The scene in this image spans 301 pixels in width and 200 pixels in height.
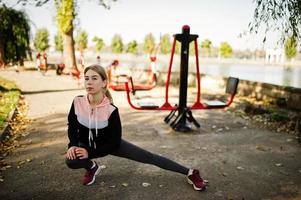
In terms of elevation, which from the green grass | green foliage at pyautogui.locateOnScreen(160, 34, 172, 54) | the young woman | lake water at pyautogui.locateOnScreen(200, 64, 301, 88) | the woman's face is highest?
green foliage at pyautogui.locateOnScreen(160, 34, 172, 54)

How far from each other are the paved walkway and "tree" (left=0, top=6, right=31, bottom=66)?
961 centimetres

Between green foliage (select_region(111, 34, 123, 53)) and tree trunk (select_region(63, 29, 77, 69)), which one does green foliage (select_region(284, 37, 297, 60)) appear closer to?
tree trunk (select_region(63, 29, 77, 69))

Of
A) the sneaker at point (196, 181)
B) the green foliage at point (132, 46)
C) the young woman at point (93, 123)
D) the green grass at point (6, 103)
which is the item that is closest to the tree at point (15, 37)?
the green grass at point (6, 103)

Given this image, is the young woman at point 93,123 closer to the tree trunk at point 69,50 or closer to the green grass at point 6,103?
the green grass at point 6,103

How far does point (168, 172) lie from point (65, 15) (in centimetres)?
1861

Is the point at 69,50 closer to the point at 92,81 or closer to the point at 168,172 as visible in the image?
the point at 168,172

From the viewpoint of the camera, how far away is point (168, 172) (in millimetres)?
4398

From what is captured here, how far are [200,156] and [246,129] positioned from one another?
2.32 m

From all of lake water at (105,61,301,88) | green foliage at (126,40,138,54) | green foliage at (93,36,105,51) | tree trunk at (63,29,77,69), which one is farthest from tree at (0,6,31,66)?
green foliage at (93,36,105,51)

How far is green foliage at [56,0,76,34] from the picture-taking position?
66.8 feet

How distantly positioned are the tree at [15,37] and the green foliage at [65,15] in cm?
239

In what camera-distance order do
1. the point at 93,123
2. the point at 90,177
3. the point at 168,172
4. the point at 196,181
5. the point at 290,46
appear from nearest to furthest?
the point at 93,123 < the point at 196,181 < the point at 90,177 < the point at 168,172 < the point at 290,46

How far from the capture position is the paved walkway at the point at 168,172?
3.73 m

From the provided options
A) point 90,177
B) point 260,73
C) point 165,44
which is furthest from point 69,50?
point 165,44
